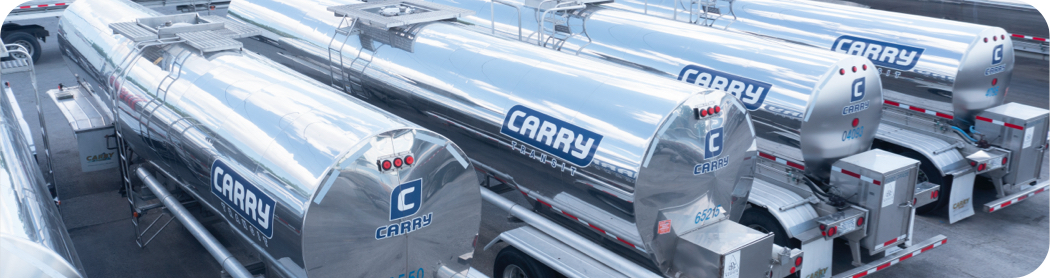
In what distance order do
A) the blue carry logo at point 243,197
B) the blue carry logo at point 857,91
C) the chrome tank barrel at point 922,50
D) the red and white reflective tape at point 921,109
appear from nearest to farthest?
the blue carry logo at point 243,197 → the blue carry logo at point 857,91 → the chrome tank barrel at point 922,50 → the red and white reflective tape at point 921,109

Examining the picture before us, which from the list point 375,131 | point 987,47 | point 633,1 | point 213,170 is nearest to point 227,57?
point 213,170

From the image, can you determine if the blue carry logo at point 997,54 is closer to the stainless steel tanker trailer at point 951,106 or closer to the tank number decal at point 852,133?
the stainless steel tanker trailer at point 951,106

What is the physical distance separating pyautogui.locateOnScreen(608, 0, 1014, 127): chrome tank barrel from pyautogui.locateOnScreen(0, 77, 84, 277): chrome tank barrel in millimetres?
8752

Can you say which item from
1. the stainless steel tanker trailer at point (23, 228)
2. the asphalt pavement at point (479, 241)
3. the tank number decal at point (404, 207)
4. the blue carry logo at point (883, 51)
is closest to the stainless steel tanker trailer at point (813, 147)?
the asphalt pavement at point (479, 241)

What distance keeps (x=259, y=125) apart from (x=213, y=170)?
0.60m

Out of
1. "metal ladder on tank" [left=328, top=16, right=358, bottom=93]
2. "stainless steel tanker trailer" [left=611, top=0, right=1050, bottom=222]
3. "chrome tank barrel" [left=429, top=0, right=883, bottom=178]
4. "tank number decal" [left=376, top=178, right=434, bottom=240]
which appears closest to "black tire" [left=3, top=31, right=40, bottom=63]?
"metal ladder on tank" [left=328, top=16, right=358, bottom=93]

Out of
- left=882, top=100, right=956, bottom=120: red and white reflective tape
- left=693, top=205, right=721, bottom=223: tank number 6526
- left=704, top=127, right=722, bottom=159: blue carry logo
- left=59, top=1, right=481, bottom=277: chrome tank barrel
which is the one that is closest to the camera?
left=59, top=1, right=481, bottom=277: chrome tank barrel

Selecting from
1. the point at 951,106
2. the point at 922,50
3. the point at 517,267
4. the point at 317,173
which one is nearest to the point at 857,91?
the point at 922,50

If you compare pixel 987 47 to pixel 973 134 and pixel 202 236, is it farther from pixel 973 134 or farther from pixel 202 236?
pixel 202 236

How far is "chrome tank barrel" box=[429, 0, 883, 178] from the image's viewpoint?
7.68m

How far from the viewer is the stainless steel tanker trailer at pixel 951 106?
9219mm

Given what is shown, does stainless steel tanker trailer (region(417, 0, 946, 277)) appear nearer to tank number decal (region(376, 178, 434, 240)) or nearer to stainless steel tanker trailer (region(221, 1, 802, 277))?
stainless steel tanker trailer (region(221, 1, 802, 277))

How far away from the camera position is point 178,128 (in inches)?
261

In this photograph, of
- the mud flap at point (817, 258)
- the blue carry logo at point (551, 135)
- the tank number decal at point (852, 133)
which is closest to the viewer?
the blue carry logo at point (551, 135)
